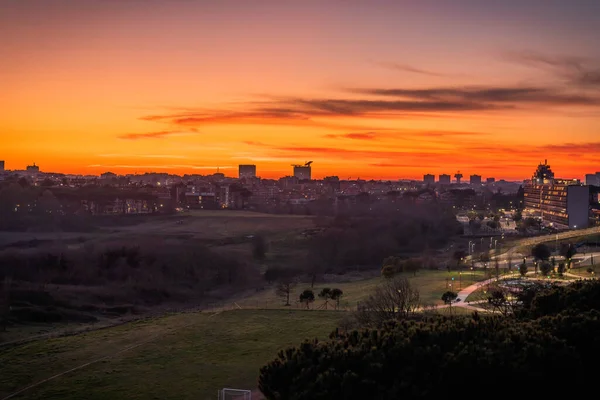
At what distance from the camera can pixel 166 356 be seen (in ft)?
64.1

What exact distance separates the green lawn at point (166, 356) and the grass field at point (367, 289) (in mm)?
4984

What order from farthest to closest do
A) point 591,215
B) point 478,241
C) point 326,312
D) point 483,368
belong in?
point 591,215, point 478,241, point 326,312, point 483,368

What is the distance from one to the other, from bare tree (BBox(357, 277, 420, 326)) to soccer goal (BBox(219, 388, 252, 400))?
4704 mm

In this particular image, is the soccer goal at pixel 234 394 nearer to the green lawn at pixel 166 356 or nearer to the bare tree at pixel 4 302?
the green lawn at pixel 166 356

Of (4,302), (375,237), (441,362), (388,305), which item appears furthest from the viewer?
(375,237)

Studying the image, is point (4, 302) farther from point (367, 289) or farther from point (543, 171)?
point (543, 171)

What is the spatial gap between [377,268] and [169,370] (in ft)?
110

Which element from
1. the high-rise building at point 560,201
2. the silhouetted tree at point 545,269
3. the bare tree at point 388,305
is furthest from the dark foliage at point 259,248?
the high-rise building at point 560,201

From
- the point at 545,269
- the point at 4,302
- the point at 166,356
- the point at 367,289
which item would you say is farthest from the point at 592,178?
the point at 166,356

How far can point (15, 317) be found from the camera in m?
28.4

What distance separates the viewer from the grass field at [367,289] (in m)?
29.6

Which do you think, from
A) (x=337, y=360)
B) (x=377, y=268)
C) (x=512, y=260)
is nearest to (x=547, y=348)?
(x=337, y=360)

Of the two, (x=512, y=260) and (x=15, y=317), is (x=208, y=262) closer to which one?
(x=15, y=317)

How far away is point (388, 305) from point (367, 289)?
546 inches
